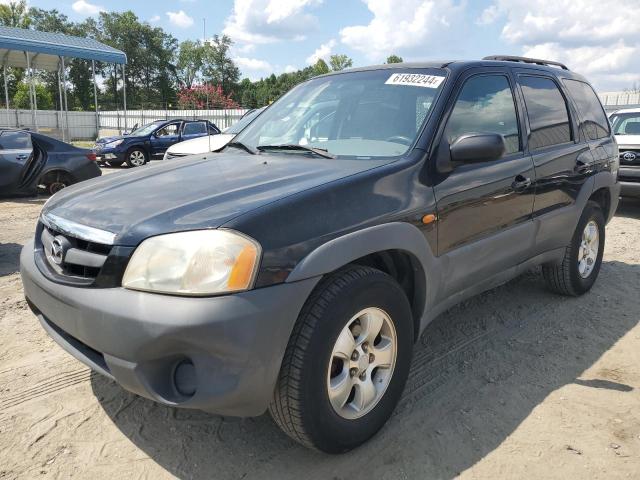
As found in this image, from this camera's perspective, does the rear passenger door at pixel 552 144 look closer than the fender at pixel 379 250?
No

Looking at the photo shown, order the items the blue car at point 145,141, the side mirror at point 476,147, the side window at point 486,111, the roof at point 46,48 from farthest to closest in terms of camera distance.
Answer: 1. the roof at point 46,48
2. the blue car at point 145,141
3. the side window at point 486,111
4. the side mirror at point 476,147

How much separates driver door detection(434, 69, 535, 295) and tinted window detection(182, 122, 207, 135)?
14.6 meters

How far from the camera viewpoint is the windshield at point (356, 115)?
2.88 metres

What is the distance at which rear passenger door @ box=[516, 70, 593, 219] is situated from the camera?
359 centimetres

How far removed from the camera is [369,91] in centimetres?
322

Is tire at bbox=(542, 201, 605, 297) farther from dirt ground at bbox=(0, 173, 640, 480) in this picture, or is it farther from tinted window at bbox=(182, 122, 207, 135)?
tinted window at bbox=(182, 122, 207, 135)

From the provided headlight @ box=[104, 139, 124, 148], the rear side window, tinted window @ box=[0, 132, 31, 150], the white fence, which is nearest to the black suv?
the rear side window

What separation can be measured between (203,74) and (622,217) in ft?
270

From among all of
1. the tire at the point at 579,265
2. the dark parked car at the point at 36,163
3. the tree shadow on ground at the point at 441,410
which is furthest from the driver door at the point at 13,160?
the tire at the point at 579,265

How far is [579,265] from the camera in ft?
14.2

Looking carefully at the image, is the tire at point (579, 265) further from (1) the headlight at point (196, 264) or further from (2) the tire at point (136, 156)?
(2) the tire at point (136, 156)

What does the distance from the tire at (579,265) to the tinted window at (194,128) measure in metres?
14.3

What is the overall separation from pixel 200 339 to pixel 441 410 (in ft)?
4.81

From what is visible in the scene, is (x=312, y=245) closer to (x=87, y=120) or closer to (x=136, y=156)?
(x=136, y=156)
